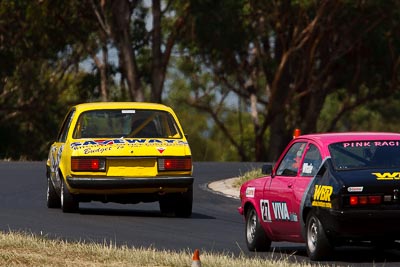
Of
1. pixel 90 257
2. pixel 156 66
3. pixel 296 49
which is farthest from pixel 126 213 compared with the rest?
pixel 156 66

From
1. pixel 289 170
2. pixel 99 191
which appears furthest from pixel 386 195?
pixel 99 191

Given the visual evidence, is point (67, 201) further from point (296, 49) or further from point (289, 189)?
point (296, 49)

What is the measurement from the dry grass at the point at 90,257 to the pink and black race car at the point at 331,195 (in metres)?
0.57

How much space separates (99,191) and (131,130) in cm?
123

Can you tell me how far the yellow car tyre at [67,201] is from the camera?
18.7 m

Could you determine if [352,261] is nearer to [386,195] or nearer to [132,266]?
[386,195]

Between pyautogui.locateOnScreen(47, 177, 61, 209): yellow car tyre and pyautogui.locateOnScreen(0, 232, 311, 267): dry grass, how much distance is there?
6.21m

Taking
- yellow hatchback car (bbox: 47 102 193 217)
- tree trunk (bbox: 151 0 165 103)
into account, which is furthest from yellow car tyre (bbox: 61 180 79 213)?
tree trunk (bbox: 151 0 165 103)

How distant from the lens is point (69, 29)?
51.6 metres

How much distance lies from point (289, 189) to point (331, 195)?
1.11 meters

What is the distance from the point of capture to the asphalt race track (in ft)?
45.5

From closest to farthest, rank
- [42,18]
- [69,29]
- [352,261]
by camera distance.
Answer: [352,261]
[42,18]
[69,29]

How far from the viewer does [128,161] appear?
717 inches

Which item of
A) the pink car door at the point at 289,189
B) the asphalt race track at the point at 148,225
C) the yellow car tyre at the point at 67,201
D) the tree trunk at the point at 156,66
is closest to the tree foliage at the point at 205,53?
the tree trunk at the point at 156,66
